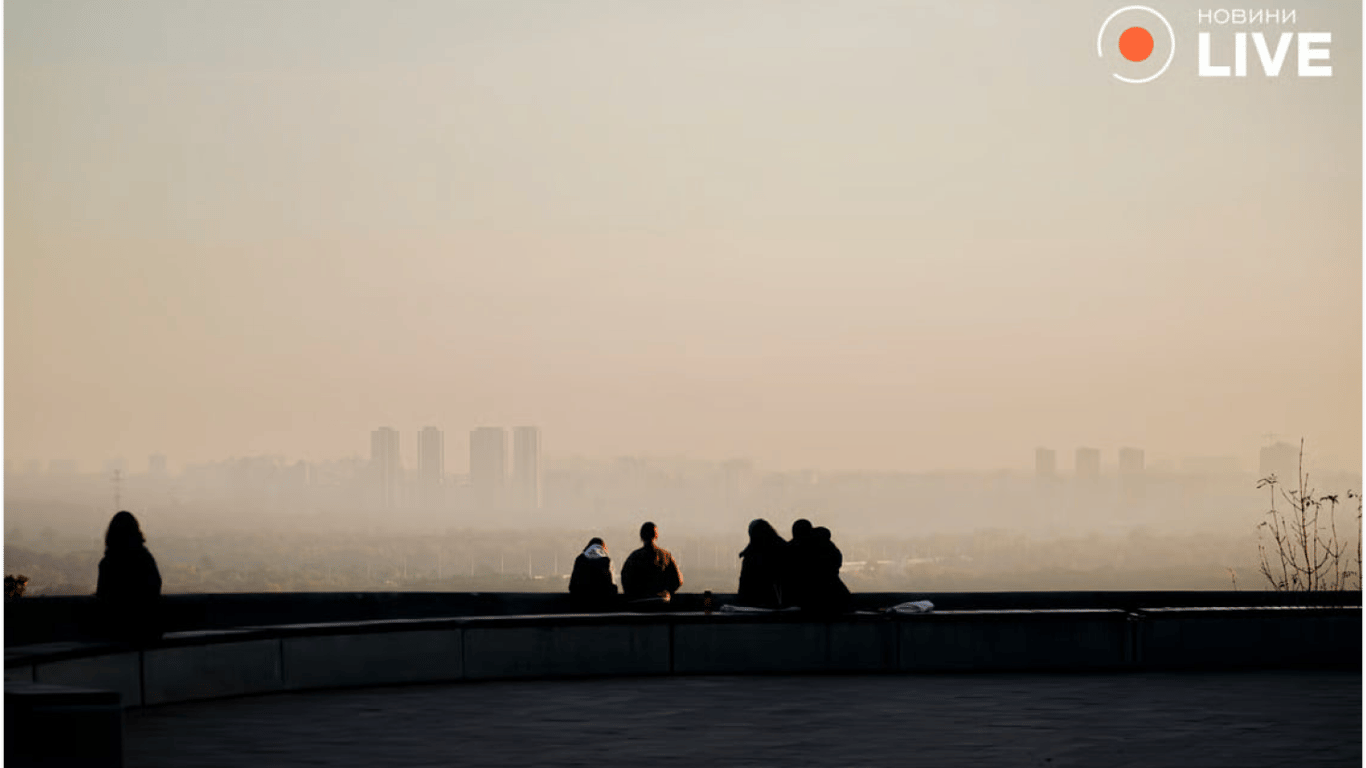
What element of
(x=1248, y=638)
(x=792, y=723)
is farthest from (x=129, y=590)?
(x=1248, y=638)

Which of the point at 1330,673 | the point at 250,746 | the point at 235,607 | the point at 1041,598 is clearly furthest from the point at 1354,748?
the point at 235,607

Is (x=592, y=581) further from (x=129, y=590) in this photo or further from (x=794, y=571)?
(x=129, y=590)

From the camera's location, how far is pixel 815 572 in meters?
17.7

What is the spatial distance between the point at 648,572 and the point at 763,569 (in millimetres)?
1835

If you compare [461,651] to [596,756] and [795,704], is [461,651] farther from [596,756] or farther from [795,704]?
[596,756]

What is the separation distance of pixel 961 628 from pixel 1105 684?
1.78 metres

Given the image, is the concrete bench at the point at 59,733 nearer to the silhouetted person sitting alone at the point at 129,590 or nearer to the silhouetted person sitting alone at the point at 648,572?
the silhouetted person sitting alone at the point at 129,590

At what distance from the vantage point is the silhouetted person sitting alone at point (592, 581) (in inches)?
755

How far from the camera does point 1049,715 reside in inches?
538

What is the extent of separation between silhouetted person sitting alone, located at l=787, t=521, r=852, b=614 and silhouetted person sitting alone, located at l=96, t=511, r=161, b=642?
5.96 metres

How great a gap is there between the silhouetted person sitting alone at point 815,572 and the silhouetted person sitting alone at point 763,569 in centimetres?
11

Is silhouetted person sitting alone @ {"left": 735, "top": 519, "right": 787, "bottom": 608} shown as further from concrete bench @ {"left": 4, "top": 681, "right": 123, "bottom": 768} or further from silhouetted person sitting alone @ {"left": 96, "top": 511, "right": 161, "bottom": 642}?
concrete bench @ {"left": 4, "top": 681, "right": 123, "bottom": 768}

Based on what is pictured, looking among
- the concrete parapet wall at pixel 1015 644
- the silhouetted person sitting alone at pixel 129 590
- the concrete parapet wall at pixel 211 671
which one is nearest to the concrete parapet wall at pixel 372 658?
the concrete parapet wall at pixel 211 671

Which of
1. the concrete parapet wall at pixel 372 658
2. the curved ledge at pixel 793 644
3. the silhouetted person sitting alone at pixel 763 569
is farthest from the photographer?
the silhouetted person sitting alone at pixel 763 569
